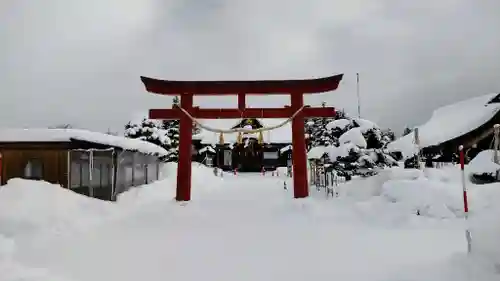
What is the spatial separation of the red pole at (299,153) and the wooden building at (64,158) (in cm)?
650

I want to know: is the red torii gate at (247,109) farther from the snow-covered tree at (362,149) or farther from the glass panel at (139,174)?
the glass panel at (139,174)

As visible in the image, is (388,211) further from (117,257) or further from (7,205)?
(7,205)

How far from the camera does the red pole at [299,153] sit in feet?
50.0

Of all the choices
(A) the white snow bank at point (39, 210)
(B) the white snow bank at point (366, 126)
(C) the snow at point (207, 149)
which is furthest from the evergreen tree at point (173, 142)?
(A) the white snow bank at point (39, 210)

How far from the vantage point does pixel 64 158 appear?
607 inches

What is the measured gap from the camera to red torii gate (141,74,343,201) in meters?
15.2

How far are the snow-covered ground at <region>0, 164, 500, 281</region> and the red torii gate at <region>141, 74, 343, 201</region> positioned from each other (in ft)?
4.58

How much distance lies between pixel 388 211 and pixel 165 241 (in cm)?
562

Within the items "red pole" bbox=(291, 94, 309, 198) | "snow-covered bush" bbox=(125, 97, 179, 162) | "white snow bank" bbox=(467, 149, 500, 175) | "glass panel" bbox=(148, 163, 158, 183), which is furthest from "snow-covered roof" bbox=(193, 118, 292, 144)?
"white snow bank" bbox=(467, 149, 500, 175)

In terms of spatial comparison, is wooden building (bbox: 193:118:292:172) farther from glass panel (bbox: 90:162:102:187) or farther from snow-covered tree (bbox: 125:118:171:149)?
glass panel (bbox: 90:162:102:187)

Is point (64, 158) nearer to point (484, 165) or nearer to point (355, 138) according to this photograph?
point (355, 138)

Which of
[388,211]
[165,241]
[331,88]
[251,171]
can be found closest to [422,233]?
[388,211]

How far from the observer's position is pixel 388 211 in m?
10.8

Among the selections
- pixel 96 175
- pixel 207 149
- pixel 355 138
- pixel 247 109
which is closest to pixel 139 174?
pixel 96 175
